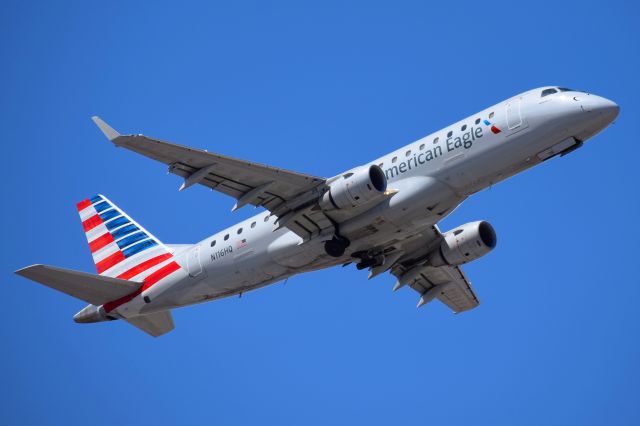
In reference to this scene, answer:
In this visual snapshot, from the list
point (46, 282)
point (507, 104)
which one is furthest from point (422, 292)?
point (46, 282)

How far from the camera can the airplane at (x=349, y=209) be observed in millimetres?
35375

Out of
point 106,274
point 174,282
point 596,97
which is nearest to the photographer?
point 596,97

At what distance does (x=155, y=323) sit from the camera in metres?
45.0

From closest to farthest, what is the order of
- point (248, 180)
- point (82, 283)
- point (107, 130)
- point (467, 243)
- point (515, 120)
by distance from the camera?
point (107, 130), point (515, 120), point (248, 180), point (82, 283), point (467, 243)

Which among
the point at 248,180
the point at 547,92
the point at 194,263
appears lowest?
the point at 194,263

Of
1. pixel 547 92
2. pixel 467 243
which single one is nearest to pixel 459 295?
pixel 467 243

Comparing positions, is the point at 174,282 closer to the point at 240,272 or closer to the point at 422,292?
the point at 240,272

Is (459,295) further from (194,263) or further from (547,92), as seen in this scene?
(547,92)

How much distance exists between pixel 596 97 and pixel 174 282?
63.6 feet

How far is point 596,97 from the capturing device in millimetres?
35562

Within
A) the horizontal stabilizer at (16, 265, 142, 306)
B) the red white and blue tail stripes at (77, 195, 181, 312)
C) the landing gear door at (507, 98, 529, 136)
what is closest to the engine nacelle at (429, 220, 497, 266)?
the landing gear door at (507, 98, 529, 136)

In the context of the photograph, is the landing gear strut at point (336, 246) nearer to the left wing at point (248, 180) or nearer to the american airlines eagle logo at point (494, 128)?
the left wing at point (248, 180)

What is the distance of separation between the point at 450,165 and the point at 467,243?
702cm

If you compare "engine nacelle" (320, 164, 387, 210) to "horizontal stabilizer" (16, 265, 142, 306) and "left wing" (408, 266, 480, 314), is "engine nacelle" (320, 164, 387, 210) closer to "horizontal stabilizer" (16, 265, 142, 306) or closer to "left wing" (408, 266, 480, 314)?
"left wing" (408, 266, 480, 314)
